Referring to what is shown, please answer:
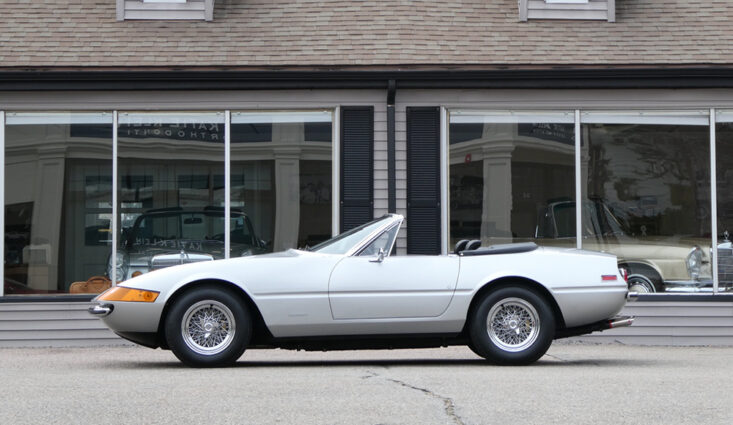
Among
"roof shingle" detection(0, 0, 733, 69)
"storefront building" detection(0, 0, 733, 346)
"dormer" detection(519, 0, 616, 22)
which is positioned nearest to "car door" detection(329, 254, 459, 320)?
"storefront building" detection(0, 0, 733, 346)

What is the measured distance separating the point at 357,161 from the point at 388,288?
4.19 meters

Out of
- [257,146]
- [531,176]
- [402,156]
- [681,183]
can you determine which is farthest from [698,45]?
[257,146]

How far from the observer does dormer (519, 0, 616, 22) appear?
13797 mm

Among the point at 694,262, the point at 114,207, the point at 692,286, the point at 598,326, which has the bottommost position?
the point at 598,326

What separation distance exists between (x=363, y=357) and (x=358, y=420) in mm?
4472

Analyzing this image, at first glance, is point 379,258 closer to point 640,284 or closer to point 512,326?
point 512,326

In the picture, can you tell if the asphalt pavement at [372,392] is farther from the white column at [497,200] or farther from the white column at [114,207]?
the white column at [497,200]

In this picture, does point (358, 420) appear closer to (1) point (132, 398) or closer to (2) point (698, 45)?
(1) point (132, 398)

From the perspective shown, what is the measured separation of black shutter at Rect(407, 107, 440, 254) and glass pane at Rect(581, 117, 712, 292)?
176 cm

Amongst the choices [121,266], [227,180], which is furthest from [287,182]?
[121,266]

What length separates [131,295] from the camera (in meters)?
8.73

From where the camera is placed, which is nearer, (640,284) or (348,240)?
(348,240)

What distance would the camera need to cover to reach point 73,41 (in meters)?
13.2

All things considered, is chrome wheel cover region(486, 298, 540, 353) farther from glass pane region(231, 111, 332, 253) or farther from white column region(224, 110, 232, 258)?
white column region(224, 110, 232, 258)
